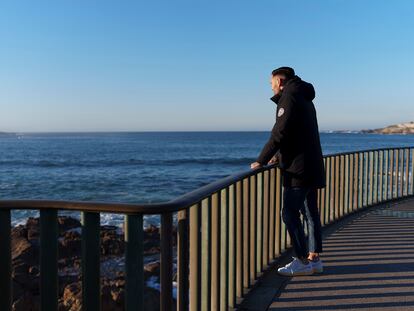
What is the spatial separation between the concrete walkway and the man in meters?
0.26

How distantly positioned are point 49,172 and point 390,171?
39496mm

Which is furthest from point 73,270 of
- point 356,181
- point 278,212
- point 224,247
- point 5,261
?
point 5,261

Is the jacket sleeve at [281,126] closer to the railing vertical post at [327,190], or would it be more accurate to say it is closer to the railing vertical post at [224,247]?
the railing vertical post at [224,247]

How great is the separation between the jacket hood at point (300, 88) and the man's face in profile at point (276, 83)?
3.7 inches

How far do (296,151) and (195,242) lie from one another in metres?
1.61

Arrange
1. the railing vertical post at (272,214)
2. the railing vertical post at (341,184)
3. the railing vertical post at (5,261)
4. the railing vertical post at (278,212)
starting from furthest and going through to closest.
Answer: the railing vertical post at (341,184) < the railing vertical post at (278,212) < the railing vertical post at (272,214) < the railing vertical post at (5,261)

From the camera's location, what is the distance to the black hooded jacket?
398 centimetres

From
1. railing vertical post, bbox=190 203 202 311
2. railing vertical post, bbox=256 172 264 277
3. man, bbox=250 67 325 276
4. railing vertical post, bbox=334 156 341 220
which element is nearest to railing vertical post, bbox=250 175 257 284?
railing vertical post, bbox=256 172 264 277

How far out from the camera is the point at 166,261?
2541mm

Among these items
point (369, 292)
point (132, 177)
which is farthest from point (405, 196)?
point (132, 177)

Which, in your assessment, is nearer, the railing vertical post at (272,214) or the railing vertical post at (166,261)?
the railing vertical post at (166,261)

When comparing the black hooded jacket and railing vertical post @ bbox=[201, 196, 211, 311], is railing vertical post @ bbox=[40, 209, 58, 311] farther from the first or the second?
the black hooded jacket

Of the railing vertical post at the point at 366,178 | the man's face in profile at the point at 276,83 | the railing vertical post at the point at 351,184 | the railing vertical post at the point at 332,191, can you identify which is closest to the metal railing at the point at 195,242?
the man's face in profile at the point at 276,83

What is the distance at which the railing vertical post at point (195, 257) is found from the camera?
2.94 m
